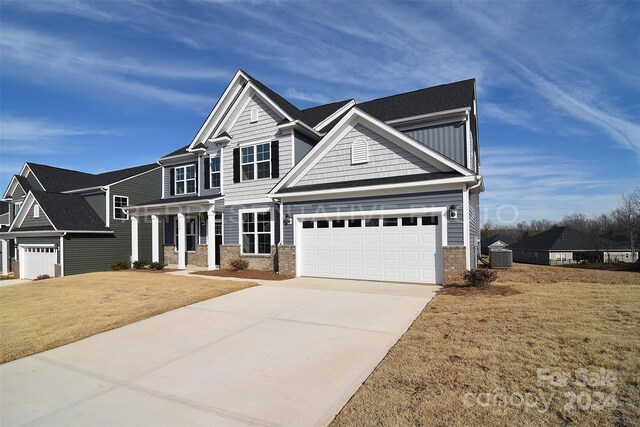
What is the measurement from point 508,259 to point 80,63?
70.2 ft

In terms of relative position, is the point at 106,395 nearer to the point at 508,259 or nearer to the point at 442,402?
the point at 442,402

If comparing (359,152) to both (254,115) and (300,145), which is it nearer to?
(300,145)

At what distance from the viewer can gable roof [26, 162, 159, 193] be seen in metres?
25.0

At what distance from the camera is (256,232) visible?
51.7 ft

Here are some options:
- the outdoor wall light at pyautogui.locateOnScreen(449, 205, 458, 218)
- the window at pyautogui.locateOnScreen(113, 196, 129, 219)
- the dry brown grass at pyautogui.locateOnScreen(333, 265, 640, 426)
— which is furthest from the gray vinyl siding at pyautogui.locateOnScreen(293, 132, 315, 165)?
the window at pyautogui.locateOnScreen(113, 196, 129, 219)

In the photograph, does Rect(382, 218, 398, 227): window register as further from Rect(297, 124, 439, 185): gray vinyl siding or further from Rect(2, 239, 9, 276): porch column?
Rect(2, 239, 9, 276): porch column

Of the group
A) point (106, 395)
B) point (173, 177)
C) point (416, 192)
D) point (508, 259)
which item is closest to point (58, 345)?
point (106, 395)

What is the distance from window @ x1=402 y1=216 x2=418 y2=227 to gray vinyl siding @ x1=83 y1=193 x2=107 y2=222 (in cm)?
1981

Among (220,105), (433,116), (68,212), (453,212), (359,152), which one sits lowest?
(453,212)

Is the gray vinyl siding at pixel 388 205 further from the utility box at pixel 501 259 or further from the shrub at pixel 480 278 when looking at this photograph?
the utility box at pixel 501 259

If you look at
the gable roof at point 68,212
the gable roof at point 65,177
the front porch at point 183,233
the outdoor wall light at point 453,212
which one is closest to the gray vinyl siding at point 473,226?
the outdoor wall light at point 453,212

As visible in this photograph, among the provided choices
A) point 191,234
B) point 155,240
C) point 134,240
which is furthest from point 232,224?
point 134,240

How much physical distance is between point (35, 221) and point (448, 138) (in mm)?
24954

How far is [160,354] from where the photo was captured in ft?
18.0
